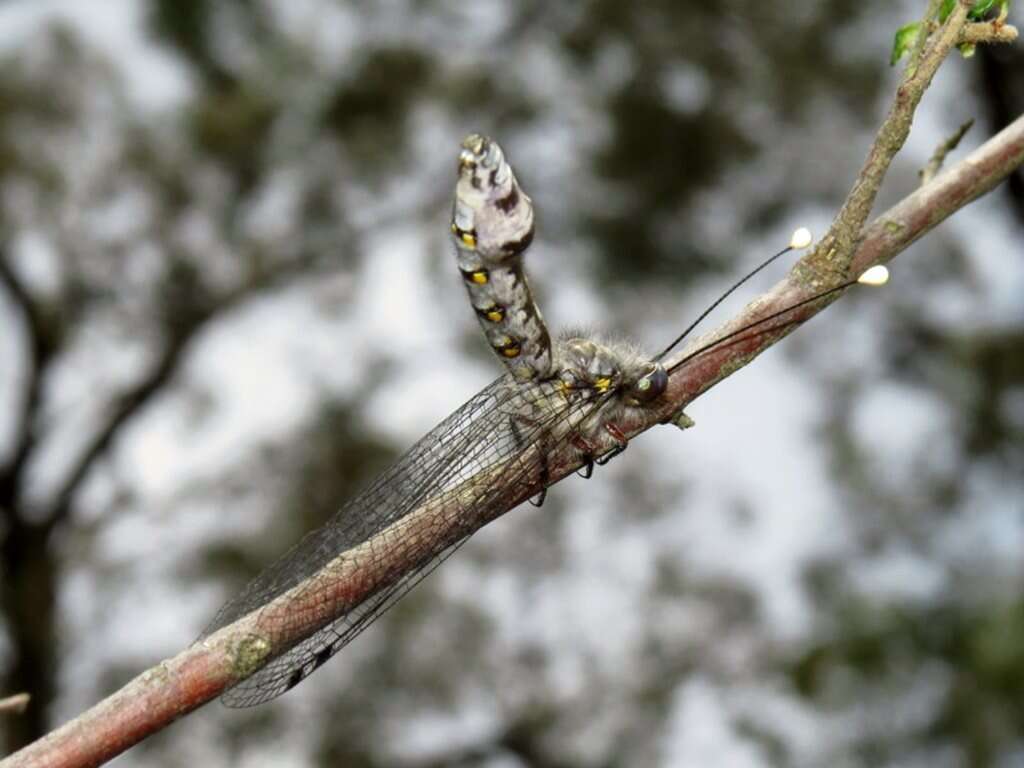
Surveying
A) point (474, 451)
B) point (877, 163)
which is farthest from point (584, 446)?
point (877, 163)

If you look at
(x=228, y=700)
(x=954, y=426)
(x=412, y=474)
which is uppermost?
(x=954, y=426)

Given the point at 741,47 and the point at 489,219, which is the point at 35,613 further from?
the point at 489,219

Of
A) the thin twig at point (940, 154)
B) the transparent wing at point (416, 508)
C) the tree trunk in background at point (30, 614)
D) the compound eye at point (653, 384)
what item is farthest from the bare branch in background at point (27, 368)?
the thin twig at point (940, 154)

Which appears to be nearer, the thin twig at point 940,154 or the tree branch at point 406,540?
the tree branch at point 406,540

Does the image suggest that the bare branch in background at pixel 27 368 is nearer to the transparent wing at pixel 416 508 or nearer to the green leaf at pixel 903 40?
the transparent wing at pixel 416 508

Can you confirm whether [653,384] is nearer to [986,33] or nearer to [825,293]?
[825,293]

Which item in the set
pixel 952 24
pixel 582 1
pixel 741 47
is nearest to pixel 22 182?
pixel 582 1
